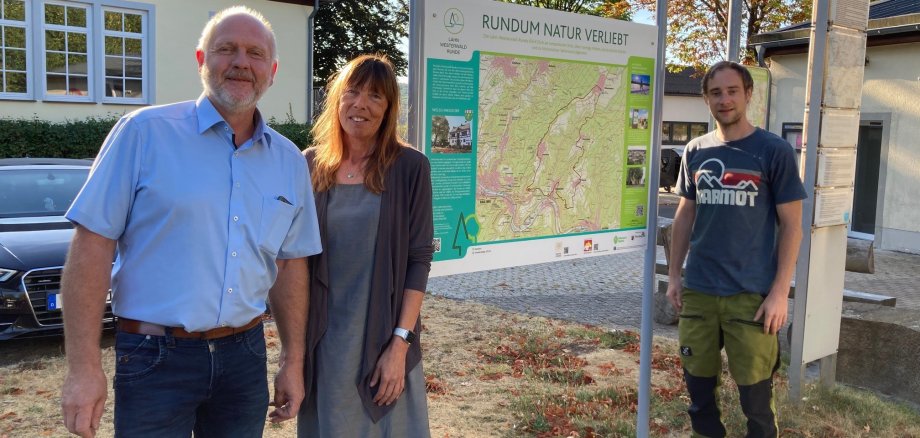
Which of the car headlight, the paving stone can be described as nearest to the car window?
the car headlight

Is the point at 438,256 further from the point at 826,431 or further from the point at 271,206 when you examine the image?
the point at 826,431

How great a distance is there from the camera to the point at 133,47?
18.5 m

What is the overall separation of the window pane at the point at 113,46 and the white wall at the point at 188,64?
2.62 feet

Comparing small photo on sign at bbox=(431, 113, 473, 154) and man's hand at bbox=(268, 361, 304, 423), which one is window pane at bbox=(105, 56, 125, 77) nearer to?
small photo on sign at bbox=(431, 113, 473, 154)

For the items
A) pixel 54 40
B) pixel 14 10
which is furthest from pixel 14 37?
pixel 54 40

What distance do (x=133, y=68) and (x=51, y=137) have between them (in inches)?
108

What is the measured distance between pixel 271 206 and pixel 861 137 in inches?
570

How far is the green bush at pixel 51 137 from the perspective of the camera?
16.1 meters

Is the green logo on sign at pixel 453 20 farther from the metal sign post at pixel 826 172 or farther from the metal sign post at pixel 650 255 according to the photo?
the metal sign post at pixel 826 172

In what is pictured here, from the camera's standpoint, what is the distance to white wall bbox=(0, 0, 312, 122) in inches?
691

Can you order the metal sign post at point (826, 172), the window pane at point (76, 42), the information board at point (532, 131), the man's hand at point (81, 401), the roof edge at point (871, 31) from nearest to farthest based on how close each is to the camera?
the man's hand at point (81, 401) < the information board at point (532, 131) < the metal sign post at point (826, 172) < the roof edge at point (871, 31) < the window pane at point (76, 42)

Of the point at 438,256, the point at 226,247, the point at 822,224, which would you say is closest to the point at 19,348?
the point at 438,256

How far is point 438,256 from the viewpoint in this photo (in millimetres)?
3602

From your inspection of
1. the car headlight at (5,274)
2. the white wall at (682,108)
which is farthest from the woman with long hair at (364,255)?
the white wall at (682,108)
